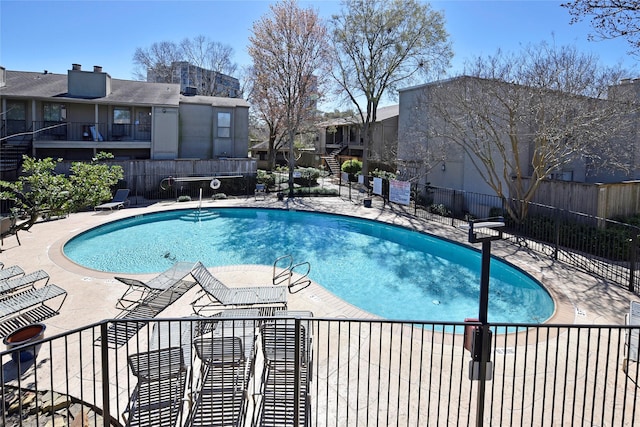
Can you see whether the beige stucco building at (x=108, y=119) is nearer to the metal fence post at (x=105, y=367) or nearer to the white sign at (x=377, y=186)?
the white sign at (x=377, y=186)

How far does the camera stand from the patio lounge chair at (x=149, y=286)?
349 inches

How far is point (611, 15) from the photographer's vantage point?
7551mm

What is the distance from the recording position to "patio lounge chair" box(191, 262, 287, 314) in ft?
27.4

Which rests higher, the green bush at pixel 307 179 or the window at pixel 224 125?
the window at pixel 224 125

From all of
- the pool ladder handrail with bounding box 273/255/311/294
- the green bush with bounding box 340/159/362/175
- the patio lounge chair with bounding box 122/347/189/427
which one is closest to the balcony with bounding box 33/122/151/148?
the green bush with bounding box 340/159/362/175

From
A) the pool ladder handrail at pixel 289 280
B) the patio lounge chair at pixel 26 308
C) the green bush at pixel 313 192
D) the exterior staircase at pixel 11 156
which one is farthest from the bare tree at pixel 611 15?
the exterior staircase at pixel 11 156

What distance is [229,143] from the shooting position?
94.1 ft

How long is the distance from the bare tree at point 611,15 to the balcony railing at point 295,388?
558cm

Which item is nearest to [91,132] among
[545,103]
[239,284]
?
[239,284]

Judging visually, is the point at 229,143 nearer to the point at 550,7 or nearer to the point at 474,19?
the point at 474,19

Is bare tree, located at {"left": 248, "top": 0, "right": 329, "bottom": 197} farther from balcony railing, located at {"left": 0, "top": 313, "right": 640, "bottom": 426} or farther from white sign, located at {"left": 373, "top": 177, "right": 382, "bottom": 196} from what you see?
balcony railing, located at {"left": 0, "top": 313, "right": 640, "bottom": 426}

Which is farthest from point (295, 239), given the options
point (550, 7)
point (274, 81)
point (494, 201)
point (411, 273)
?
point (274, 81)

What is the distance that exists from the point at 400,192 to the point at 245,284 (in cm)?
1244

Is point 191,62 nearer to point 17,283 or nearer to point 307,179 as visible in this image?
point 307,179
